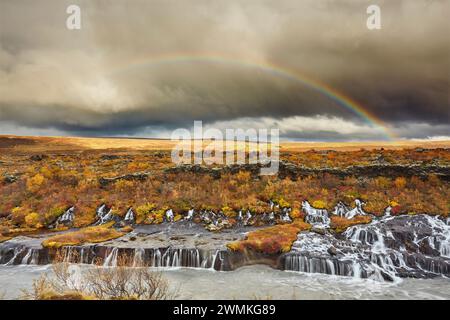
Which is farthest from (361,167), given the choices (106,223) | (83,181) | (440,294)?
(83,181)

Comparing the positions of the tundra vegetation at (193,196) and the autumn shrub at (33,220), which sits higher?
the tundra vegetation at (193,196)

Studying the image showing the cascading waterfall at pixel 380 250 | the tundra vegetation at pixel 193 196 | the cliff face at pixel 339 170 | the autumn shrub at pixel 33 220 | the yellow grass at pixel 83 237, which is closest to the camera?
the cascading waterfall at pixel 380 250

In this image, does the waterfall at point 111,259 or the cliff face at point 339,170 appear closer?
the waterfall at point 111,259

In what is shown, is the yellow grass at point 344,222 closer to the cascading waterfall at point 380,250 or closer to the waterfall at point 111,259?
the cascading waterfall at point 380,250

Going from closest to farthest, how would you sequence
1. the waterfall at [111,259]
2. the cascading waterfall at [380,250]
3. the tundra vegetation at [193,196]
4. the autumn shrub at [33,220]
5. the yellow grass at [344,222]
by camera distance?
the cascading waterfall at [380,250], the waterfall at [111,259], the yellow grass at [344,222], the tundra vegetation at [193,196], the autumn shrub at [33,220]

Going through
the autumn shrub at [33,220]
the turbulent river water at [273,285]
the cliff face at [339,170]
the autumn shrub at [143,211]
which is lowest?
the turbulent river water at [273,285]

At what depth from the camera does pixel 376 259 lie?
20125mm

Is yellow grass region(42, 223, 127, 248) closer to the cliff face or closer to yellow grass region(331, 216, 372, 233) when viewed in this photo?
the cliff face

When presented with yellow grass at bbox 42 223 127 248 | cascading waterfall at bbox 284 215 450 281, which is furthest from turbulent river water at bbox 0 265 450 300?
yellow grass at bbox 42 223 127 248

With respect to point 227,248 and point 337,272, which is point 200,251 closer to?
point 227,248

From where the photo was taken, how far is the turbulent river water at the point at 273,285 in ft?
52.5

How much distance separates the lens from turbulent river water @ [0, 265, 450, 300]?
16016 millimetres

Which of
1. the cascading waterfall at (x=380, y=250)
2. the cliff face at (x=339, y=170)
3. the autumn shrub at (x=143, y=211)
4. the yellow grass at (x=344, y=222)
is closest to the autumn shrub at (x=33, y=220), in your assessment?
the autumn shrub at (x=143, y=211)

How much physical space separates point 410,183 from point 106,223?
31.7 meters
